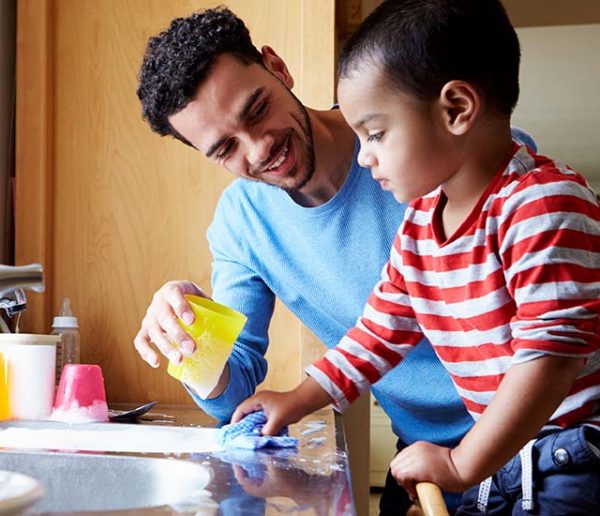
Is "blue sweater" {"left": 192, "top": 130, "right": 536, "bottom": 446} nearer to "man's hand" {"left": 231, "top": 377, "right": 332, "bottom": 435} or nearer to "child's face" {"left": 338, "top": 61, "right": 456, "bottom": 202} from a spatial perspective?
"man's hand" {"left": 231, "top": 377, "right": 332, "bottom": 435}

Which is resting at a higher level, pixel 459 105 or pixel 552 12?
pixel 552 12

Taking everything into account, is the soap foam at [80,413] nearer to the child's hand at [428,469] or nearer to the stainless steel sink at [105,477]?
the stainless steel sink at [105,477]

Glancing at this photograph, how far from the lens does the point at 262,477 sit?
0.89 metres

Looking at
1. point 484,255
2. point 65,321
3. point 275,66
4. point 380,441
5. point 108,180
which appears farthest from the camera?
point 380,441

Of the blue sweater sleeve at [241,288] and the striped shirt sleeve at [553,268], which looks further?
the blue sweater sleeve at [241,288]

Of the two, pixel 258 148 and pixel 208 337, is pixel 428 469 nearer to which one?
pixel 208 337

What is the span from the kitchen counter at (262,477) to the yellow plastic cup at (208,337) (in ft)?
0.49

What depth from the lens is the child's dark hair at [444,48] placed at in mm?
1091

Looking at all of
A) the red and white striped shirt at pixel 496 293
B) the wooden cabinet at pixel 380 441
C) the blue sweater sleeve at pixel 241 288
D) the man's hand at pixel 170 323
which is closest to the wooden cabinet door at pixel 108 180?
the blue sweater sleeve at pixel 241 288

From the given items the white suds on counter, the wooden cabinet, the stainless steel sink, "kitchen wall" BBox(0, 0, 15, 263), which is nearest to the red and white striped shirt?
the white suds on counter

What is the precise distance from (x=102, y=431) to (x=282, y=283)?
0.48m

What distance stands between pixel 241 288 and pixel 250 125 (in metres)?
0.35

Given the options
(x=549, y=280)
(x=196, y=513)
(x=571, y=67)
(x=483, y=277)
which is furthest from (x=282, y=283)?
(x=571, y=67)

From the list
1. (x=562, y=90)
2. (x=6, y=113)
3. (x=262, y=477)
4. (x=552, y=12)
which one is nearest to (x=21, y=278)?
(x=262, y=477)
